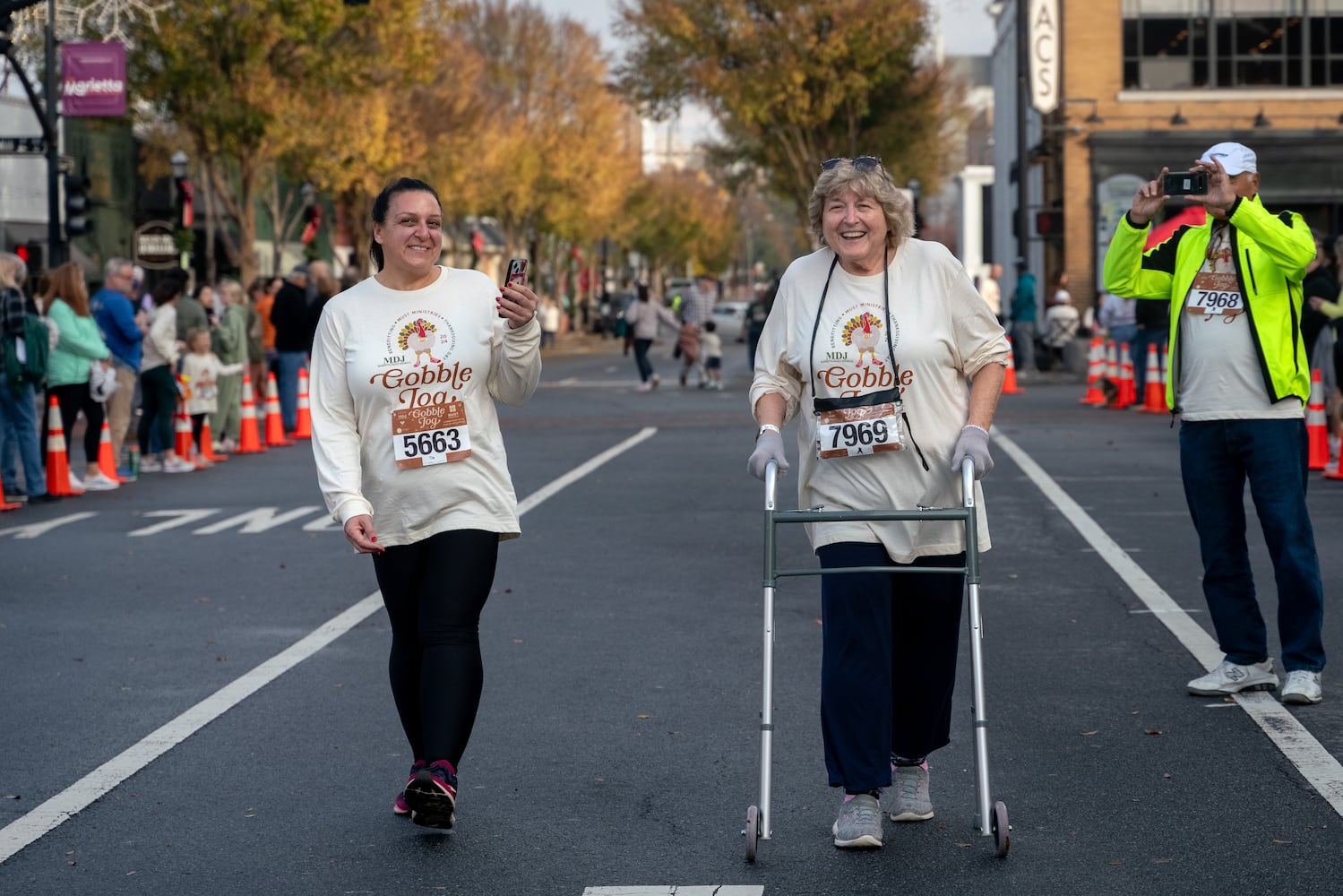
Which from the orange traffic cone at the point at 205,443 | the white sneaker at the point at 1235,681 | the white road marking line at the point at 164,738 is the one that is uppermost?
the orange traffic cone at the point at 205,443

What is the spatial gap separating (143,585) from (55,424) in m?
5.30

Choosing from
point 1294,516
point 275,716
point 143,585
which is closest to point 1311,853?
point 1294,516

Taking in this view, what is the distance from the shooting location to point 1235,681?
720 cm

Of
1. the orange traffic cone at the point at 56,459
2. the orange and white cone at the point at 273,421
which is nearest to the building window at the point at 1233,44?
the orange and white cone at the point at 273,421

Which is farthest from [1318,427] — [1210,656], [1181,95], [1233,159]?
[1181,95]

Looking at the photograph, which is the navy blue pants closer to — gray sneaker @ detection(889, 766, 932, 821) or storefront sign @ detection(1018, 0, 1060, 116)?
gray sneaker @ detection(889, 766, 932, 821)

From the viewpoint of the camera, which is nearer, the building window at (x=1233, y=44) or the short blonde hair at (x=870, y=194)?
the short blonde hair at (x=870, y=194)

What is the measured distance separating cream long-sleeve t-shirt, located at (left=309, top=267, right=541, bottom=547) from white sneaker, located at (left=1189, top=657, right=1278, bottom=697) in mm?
2904

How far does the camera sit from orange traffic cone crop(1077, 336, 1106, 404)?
2538 cm

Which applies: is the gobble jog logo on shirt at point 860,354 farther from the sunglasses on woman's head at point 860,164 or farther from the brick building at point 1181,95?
the brick building at point 1181,95

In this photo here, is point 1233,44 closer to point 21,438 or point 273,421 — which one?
point 273,421

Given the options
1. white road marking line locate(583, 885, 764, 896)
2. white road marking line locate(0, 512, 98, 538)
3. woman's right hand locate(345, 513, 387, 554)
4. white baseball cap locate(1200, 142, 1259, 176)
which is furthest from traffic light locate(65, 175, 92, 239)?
white road marking line locate(583, 885, 764, 896)

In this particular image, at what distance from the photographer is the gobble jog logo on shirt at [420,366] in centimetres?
554

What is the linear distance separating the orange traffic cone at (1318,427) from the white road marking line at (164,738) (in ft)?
28.5
